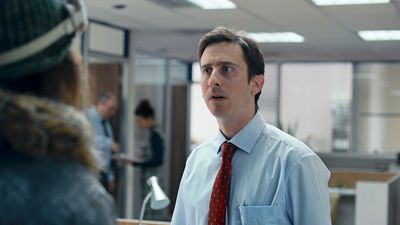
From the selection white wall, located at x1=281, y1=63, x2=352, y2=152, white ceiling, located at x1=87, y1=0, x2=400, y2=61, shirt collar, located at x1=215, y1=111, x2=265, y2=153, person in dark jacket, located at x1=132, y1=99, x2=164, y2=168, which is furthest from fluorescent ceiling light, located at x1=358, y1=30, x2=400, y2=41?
shirt collar, located at x1=215, y1=111, x2=265, y2=153

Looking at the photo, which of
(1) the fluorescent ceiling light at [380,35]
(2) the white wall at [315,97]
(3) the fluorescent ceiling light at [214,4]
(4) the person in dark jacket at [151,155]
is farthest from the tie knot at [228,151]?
(2) the white wall at [315,97]

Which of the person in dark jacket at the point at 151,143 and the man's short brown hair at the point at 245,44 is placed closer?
the man's short brown hair at the point at 245,44

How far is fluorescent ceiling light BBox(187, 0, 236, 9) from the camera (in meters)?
5.89

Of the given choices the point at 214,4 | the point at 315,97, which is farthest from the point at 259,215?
the point at 315,97

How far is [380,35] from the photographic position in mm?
7664

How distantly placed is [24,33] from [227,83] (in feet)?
3.95

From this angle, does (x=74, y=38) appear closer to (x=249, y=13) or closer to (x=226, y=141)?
(x=226, y=141)

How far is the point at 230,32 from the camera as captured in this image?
1.95 m

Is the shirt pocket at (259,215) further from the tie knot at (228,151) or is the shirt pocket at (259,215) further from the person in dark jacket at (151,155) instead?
the person in dark jacket at (151,155)

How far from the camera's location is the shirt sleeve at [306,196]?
1.69 m

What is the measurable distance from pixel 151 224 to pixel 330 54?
7431mm

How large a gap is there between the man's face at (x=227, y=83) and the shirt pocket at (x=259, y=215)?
282mm

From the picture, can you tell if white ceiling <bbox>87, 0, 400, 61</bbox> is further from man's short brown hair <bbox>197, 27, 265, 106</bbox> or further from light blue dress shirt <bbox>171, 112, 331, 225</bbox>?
light blue dress shirt <bbox>171, 112, 331, 225</bbox>

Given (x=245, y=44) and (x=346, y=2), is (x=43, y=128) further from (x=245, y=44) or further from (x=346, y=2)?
(x=346, y=2)
